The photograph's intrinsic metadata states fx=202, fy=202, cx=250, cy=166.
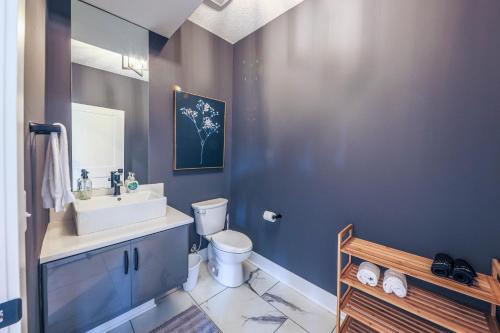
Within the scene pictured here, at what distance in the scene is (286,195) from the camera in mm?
2000

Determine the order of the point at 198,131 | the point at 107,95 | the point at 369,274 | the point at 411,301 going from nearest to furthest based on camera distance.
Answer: the point at 411,301 < the point at 369,274 < the point at 107,95 < the point at 198,131

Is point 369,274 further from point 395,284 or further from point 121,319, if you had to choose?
point 121,319

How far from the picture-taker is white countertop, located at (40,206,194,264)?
1.11 meters

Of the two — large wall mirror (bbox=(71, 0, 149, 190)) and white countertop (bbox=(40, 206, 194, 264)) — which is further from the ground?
large wall mirror (bbox=(71, 0, 149, 190))

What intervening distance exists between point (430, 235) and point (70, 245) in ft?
7.07

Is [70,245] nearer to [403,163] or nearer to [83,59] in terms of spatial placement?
[83,59]

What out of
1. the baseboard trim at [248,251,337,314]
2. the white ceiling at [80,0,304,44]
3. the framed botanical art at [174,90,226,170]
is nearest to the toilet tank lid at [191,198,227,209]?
the framed botanical art at [174,90,226,170]

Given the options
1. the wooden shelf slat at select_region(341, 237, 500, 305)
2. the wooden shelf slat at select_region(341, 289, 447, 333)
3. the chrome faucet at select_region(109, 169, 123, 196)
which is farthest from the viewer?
the chrome faucet at select_region(109, 169, 123, 196)

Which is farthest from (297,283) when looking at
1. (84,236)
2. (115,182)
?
(115,182)

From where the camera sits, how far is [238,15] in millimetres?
1982

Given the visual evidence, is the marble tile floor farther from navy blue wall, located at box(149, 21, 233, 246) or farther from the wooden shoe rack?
navy blue wall, located at box(149, 21, 233, 246)

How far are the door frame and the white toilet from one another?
59.2 inches

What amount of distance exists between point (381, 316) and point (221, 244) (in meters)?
1.29

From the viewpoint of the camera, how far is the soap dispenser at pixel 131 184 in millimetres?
1739
